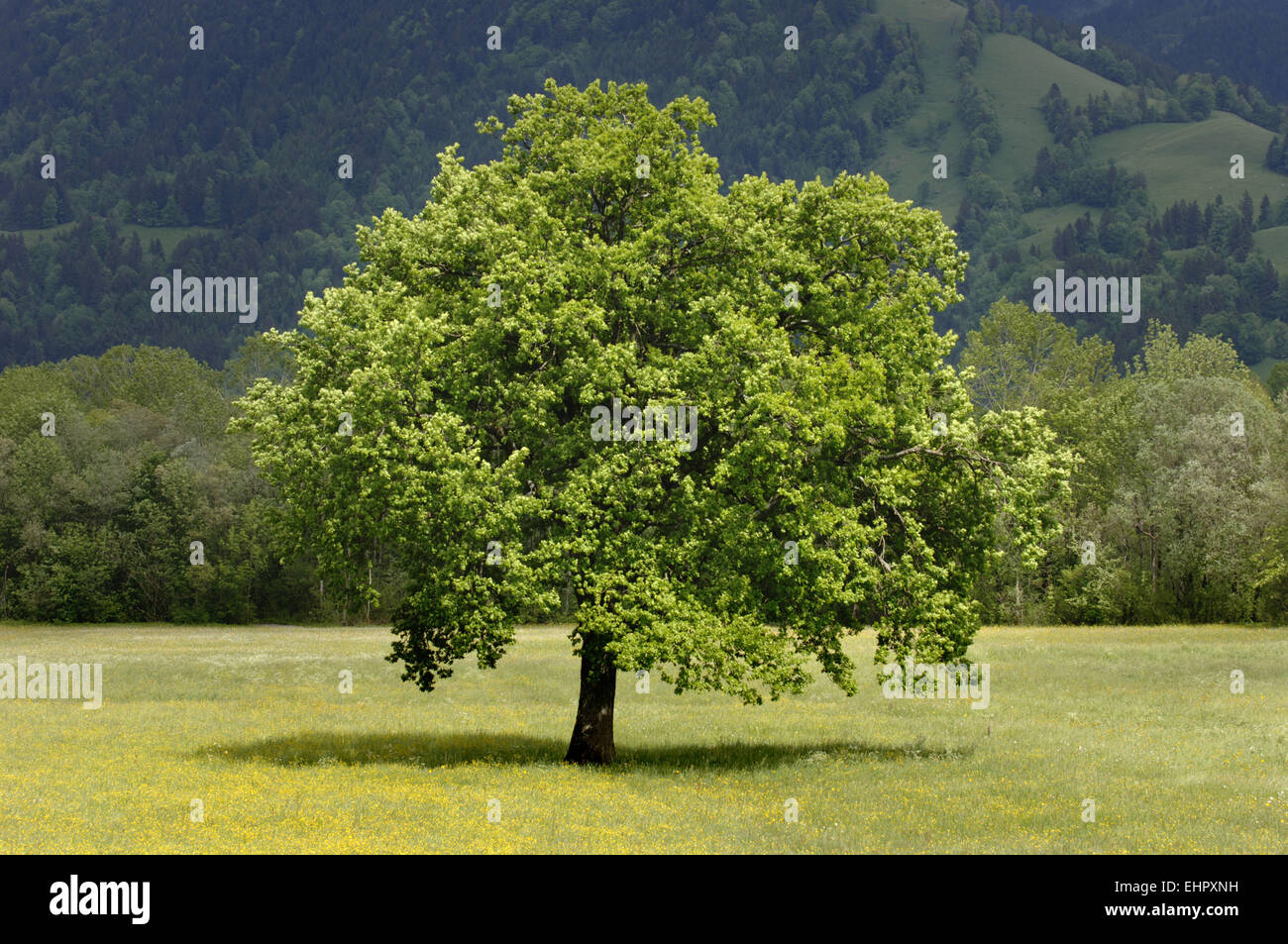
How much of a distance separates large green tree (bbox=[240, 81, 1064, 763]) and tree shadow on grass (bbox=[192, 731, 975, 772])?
242cm

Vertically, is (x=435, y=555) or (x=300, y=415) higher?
(x=300, y=415)

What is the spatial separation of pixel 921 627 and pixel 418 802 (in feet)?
43.8

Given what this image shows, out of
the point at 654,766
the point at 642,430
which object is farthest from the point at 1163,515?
the point at 642,430

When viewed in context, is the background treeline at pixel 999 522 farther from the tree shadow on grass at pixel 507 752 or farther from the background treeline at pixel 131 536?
the tree shadow on grass at pixel 507 752

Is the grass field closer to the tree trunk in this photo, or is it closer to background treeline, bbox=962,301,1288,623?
the tree trunk

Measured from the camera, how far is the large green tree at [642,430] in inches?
1209

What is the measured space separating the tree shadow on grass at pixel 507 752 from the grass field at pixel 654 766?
164 mm

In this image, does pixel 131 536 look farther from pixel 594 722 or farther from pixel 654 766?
pixel 654 766

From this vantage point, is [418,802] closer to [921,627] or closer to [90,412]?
[921,627]

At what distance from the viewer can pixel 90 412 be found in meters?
136

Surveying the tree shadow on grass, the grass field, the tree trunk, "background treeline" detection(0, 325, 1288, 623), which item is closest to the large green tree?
the tree trunk

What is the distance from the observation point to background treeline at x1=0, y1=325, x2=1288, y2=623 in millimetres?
88688
